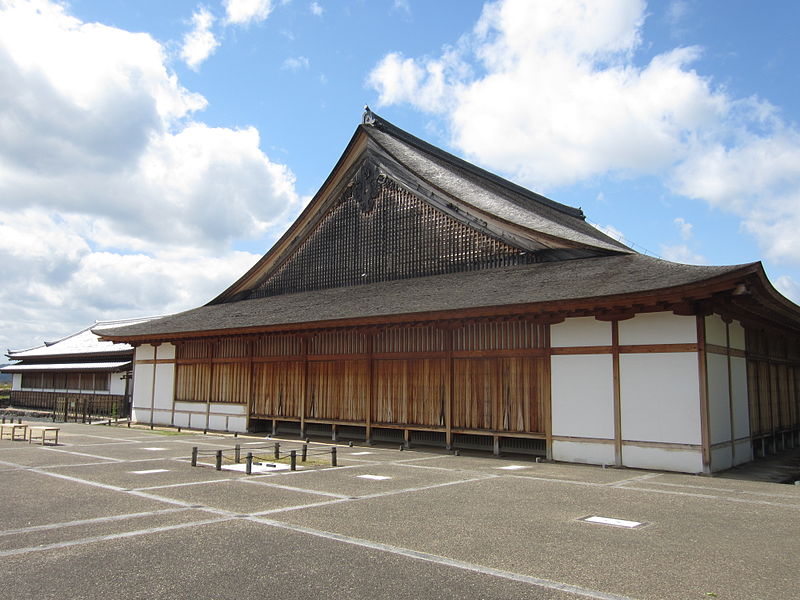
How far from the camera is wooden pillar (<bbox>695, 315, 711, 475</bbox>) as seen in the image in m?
12.3

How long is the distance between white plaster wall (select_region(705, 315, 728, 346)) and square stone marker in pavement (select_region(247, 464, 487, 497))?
6.05m

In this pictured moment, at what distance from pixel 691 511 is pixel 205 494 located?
7.32 m

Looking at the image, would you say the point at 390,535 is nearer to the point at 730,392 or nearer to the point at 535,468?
the point at 535,468

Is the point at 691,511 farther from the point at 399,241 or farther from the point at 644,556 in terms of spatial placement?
the point at 399,241

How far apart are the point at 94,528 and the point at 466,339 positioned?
10714 mm

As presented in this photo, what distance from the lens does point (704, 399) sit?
1236cm

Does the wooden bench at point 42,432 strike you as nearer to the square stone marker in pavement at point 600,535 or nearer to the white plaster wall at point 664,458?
the square stone marker in pavement at point 600,535

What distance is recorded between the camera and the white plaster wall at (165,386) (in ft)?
82.6

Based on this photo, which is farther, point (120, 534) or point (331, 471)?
point (331, 471)

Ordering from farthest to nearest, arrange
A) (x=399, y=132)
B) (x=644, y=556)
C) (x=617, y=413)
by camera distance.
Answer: (x=399, y=132)
(x=617, y=413)
(x=644, y=556)

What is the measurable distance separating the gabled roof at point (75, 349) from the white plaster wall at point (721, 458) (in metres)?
28.4

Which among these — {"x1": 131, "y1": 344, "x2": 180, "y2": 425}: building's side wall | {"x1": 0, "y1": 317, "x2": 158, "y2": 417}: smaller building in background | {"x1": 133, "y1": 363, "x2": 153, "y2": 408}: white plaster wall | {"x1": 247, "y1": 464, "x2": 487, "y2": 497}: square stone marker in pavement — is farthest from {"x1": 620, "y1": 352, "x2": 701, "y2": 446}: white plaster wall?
{"x1": 0, "y1": 317, "x2": 158, "y2": 417}: smaller building in background

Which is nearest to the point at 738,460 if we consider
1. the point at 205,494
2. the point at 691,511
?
the point at 691,511

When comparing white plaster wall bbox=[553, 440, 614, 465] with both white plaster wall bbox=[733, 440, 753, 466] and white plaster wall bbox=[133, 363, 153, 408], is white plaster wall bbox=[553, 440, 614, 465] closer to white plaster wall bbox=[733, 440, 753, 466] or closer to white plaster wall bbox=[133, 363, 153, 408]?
white plaster wall bbox=[733, 440, 753, 466]
